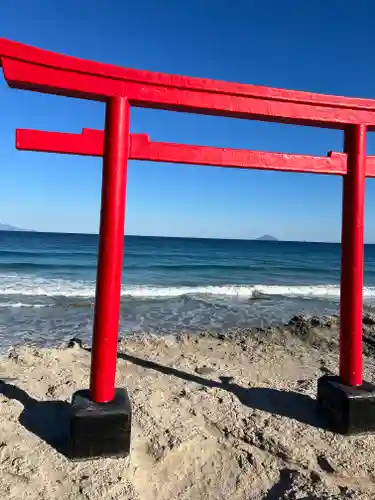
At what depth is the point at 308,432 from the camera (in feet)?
10.1

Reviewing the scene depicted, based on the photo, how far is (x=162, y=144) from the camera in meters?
2.92

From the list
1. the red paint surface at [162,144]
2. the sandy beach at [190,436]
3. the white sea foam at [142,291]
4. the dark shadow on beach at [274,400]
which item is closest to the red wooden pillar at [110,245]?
the red paint surface at [162,144]

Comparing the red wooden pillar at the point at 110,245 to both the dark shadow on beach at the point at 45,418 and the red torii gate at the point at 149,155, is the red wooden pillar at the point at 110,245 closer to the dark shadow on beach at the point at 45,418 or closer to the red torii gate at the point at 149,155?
the red torii gate at the point at 149,155

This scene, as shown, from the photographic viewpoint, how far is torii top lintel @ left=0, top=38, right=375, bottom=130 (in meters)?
2.58

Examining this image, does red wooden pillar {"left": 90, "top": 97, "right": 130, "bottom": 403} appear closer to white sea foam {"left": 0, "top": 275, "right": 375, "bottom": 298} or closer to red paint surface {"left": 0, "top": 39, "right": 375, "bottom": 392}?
red paint surface {"left": 0, "top": 39, "right": 375, "bottom": 392}

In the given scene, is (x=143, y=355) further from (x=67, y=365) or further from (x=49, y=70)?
(x=49, y=70)

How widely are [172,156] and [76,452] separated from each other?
2.20m

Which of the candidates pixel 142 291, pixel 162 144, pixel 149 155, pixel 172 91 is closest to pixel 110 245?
pixel 149 155

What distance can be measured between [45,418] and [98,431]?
2.42ft

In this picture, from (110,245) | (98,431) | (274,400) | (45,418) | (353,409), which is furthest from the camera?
(274,400)

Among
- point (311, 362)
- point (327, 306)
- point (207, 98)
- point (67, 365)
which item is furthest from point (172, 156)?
point (327, 306)

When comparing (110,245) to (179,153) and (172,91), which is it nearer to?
(179,153)

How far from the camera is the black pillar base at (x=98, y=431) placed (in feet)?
8.68

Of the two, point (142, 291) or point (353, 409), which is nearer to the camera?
point (353, 409)
